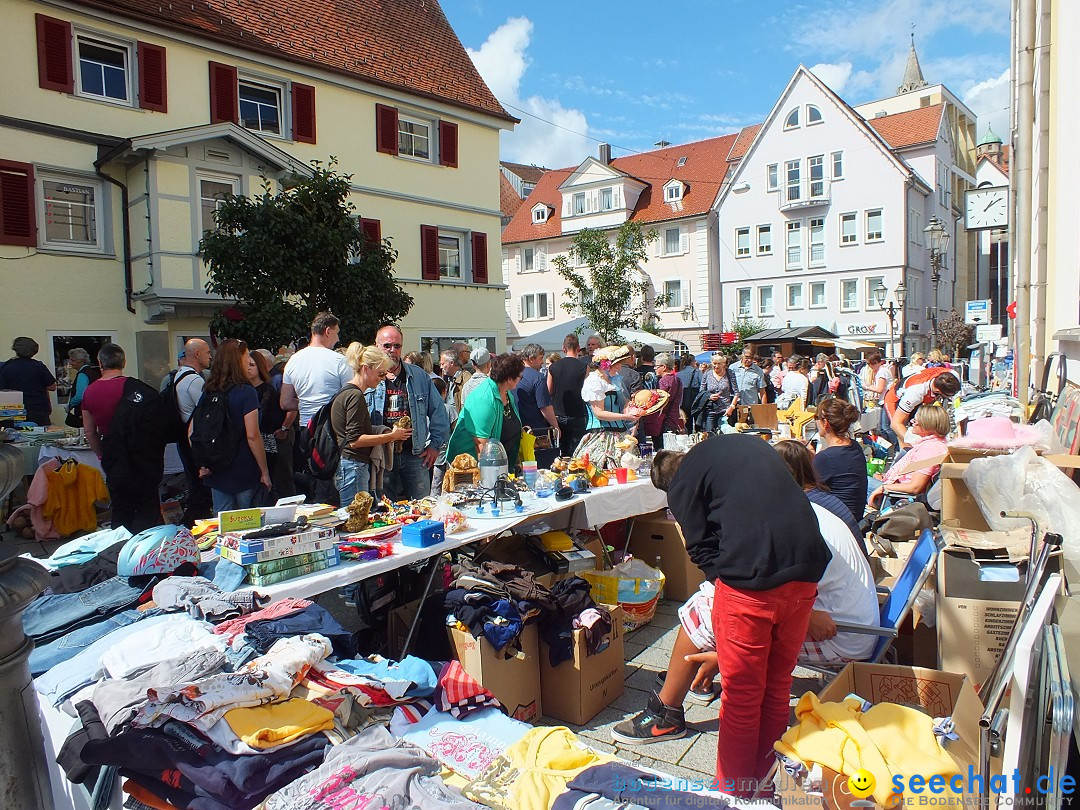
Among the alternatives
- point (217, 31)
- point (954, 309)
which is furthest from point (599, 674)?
point (954, 309)

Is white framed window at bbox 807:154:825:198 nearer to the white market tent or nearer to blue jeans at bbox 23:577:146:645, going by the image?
the white market tent

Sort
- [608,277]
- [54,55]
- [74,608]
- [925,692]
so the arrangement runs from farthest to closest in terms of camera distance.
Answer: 1. [608,277]
2. [54,55]
3. [74,608]
4. [925,692]

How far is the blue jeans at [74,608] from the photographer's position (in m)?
2.93

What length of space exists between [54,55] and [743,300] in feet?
95.8

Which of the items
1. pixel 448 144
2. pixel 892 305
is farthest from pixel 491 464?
pixel 892 305

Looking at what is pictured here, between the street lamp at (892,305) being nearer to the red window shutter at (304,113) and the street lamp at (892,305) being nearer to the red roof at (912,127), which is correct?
the red roof at (912,127)

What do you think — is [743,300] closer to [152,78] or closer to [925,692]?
[152,78]

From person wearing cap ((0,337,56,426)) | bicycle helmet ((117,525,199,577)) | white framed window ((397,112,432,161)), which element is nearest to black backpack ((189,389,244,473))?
bicycle helmet ((117,525,199,577))

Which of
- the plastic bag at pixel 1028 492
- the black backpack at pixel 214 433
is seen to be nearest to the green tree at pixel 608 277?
the black backpack at pixel 214 433

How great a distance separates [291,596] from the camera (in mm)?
3135

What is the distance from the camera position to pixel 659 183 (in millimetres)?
36562

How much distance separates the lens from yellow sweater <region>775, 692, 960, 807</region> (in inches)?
83.8

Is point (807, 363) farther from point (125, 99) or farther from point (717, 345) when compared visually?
point (717, 345)

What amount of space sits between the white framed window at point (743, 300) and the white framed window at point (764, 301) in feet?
1.65
